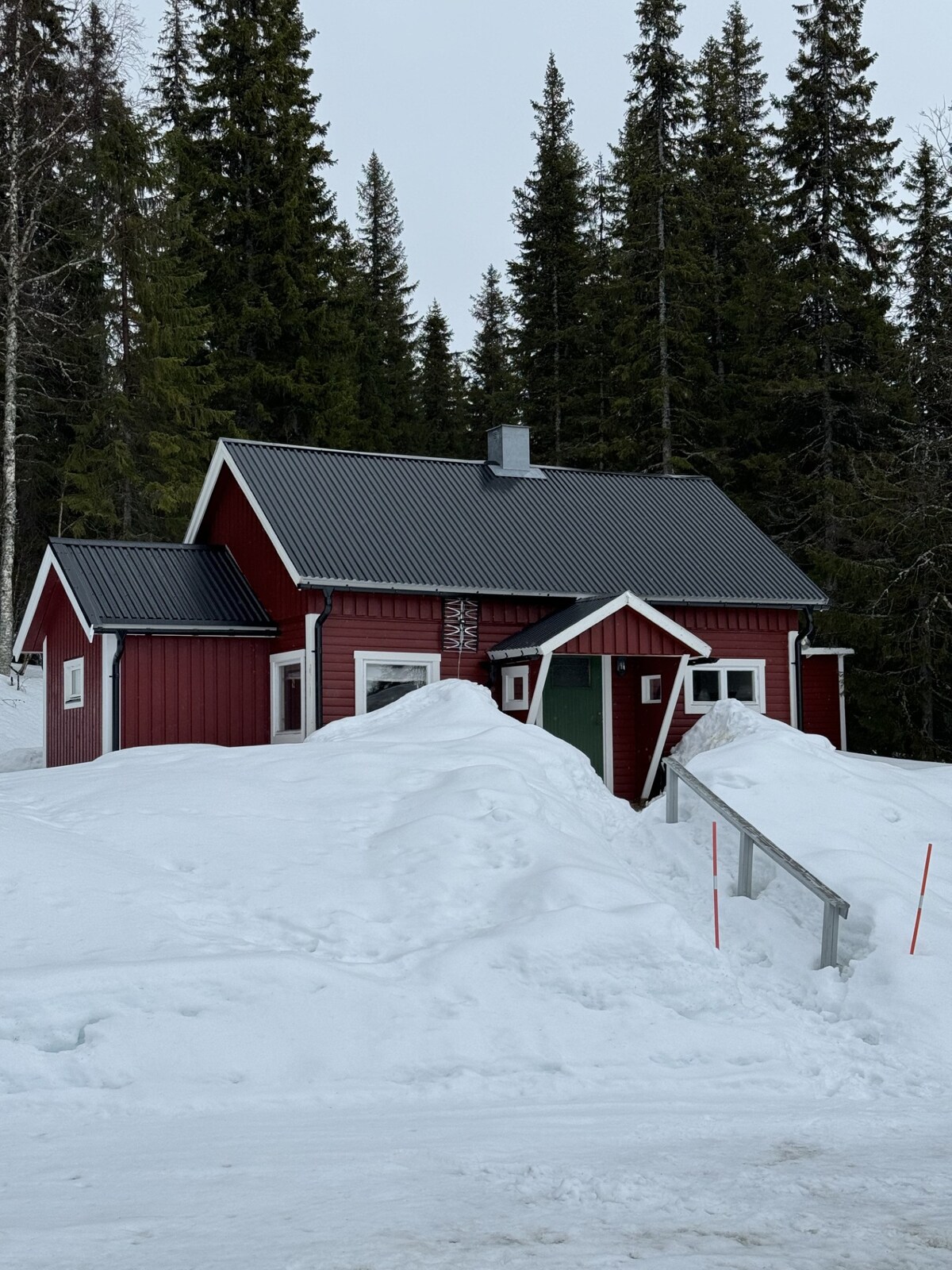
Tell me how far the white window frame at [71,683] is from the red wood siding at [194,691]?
147 cm

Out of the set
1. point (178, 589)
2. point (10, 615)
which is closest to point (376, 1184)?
point (178, 589)

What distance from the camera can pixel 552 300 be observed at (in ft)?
139

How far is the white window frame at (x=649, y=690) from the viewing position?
20.8 metres

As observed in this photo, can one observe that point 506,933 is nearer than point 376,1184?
No

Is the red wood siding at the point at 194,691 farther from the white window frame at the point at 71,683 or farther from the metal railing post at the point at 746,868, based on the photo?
the metal railing post at the point at 746,868

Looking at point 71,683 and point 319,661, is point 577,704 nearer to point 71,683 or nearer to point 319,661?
point 319,661

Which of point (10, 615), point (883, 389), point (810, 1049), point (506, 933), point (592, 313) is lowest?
point (810, 1049)

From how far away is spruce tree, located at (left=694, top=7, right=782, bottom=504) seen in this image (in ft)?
120

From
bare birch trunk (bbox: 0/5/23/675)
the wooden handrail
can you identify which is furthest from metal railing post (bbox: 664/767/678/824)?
bare birch trunk (bbox: 0/5/23/675)

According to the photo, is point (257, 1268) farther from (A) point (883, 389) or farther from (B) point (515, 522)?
(A) point (883, 389)

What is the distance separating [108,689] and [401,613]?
14.1 ft

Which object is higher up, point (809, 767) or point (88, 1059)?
point (809, 767)

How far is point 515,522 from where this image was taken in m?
22.5

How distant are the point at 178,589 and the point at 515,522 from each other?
5724mm
